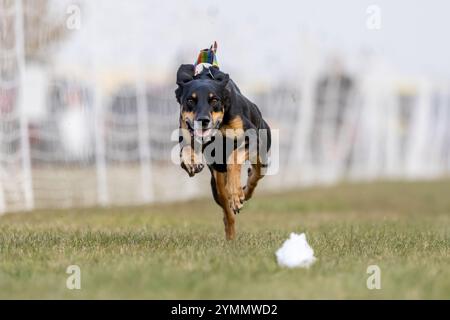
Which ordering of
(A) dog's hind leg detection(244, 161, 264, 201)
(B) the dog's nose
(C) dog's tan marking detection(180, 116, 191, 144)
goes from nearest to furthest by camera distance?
(B) the dog's nose → (C) dog's tan marking detection(180, 116, 191, 144) → (A) dog's hind leg detection(244, 161, 264, 201)

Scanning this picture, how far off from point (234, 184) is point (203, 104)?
761 mm

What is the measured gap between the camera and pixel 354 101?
39.9m

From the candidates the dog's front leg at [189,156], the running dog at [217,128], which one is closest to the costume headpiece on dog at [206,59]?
the running dog at [217,128]

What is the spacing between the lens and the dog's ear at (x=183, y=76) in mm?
8734

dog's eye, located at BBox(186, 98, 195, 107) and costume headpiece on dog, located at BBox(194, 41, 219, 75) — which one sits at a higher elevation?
costume headpiece on dog, located at BBox(194, 41, 219, 75)

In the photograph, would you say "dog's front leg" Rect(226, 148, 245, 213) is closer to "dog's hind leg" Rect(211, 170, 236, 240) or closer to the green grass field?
the green grass field

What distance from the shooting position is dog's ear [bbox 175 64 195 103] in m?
8.73

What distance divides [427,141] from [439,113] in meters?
3.48

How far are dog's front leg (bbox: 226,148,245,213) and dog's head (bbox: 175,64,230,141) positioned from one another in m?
0.37

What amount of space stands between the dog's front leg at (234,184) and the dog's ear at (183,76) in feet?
2.23

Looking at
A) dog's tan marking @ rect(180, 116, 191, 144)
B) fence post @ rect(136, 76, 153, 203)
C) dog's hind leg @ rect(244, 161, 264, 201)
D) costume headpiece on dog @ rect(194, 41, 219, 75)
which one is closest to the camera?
dog's tan marking @ rect(180, 116, 191, 144)

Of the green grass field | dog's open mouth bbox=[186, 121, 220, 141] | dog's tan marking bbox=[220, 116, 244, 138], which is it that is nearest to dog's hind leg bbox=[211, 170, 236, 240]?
the green grass field

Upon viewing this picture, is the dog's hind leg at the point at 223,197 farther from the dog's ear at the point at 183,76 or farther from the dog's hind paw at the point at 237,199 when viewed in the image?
the dog's ear at the point at 183,76
